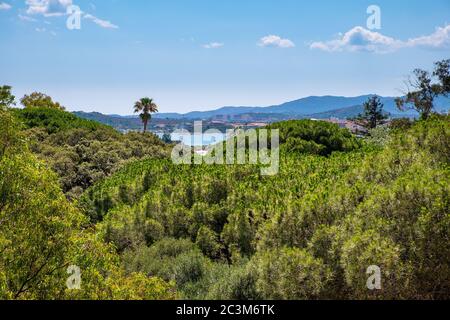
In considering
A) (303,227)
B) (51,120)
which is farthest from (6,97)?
(51,120)

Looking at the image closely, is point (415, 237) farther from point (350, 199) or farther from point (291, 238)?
point (291, 238)

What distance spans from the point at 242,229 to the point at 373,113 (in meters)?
56.0

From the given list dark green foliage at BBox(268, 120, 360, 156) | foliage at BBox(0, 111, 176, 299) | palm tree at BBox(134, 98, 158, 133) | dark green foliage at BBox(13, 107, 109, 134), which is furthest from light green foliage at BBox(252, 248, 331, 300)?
palm tree at BBox(134, 98, 158, 133)

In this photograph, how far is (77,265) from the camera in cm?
928

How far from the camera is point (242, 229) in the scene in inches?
625

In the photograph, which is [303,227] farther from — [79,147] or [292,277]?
[79,147]

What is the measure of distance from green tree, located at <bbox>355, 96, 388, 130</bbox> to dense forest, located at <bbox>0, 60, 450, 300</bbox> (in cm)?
4844

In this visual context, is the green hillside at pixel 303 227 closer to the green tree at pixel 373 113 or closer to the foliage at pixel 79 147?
the foliage at pixel 79 147

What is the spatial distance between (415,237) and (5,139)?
A: 361 inches

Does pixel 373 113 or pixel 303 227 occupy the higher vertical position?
pixel 373 113

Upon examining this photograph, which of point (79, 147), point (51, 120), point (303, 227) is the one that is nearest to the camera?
point (303, 227)

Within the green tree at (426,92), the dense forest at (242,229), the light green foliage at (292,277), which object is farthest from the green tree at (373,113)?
the light green foliage at (292,277)

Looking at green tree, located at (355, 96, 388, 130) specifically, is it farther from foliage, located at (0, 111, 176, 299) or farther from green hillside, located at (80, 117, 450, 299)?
foliage, located at (0, 111, 176, 299)
